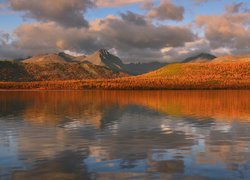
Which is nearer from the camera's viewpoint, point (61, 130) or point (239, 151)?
point (239, 151)

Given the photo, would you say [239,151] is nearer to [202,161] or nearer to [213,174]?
[202,161]

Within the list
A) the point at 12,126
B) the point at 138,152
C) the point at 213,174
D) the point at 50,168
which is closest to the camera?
the point at 213,174

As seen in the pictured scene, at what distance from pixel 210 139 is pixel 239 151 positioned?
470cm

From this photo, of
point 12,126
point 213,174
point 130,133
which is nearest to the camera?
point 213,174

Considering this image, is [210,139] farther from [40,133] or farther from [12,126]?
[12,126]

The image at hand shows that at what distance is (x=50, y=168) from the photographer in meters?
17.7

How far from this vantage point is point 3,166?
17984 mm

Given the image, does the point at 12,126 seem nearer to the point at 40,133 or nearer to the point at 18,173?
the point at 40,133

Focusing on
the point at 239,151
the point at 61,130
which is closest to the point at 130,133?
the point at 61,130

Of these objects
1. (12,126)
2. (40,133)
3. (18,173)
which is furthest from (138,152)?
(12,126)

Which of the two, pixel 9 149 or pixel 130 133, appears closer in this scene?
pixel 9 149

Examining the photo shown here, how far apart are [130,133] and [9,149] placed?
10067 mm

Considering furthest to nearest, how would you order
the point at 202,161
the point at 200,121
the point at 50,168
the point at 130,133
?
the point at 200,121 < the point at 130,133 < the point at 202,161 < the point at 50,168

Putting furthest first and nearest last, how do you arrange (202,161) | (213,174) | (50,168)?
1. (202,161)
2. (50,168)
3. (213,174)
